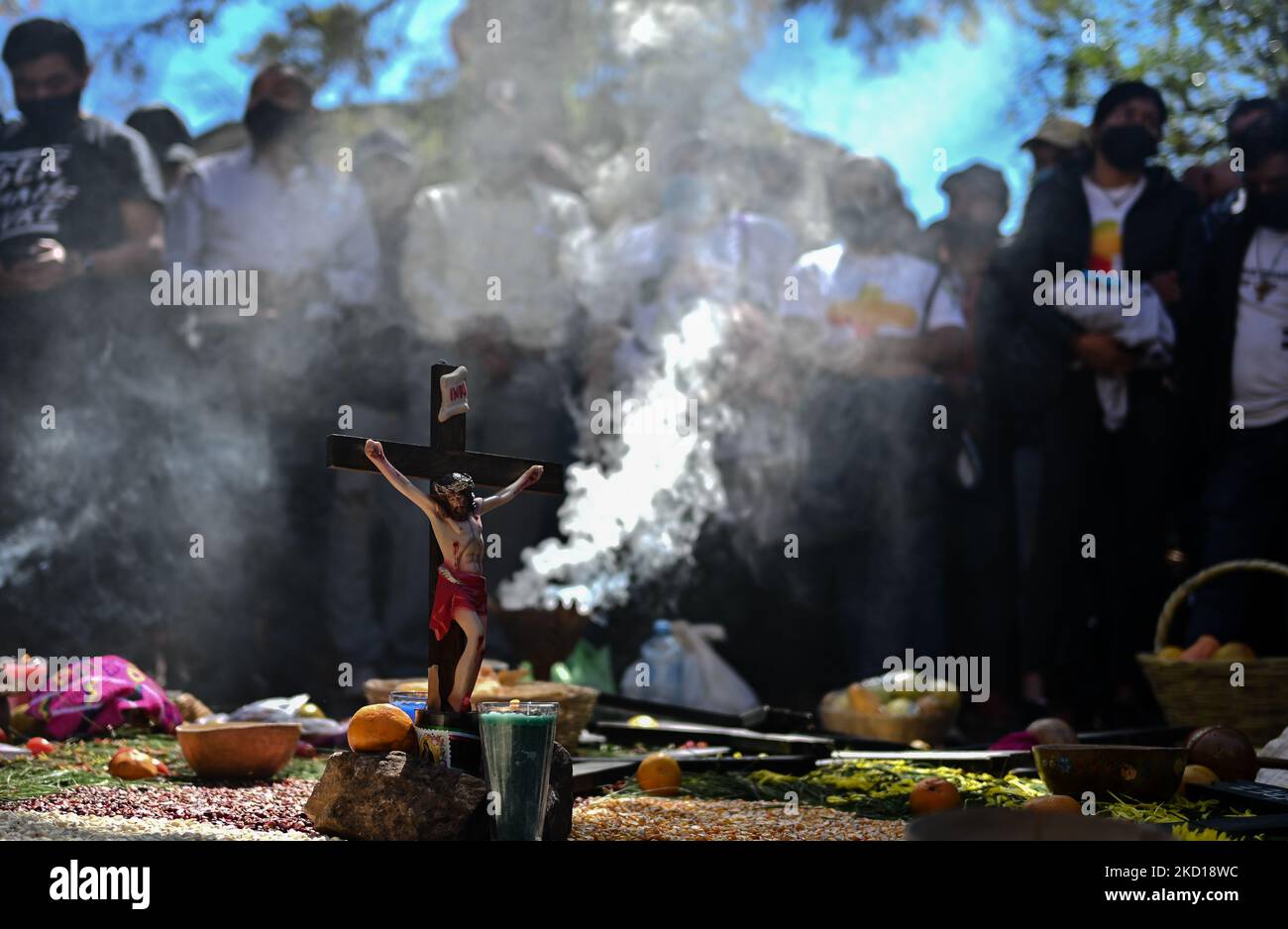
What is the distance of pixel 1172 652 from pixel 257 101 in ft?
24.8

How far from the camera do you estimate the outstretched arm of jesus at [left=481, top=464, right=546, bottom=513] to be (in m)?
4.68

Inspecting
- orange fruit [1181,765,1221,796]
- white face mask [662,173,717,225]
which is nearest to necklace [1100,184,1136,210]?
white face mask [662,173,717,225]

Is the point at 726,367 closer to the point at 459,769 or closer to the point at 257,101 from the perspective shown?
the point at 257,101

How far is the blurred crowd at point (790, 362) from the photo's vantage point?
29.1 ft

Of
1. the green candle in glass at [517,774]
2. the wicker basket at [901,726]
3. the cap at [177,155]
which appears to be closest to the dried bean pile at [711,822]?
the green candle in glass at [517,774]

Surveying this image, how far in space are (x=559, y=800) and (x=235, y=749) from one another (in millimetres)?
1812

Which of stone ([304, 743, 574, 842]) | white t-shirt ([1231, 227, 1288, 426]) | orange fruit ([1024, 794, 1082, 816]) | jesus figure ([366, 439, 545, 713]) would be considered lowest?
orange fruit ([1024, 794, 1082, 816])

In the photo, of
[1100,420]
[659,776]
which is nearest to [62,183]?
[659,776]

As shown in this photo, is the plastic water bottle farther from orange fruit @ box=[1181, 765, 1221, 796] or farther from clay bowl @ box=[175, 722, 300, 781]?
orange fruit @ box=[1181, 765, 1221, 796]

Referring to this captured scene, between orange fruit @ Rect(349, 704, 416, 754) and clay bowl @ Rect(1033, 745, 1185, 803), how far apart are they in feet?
8.02

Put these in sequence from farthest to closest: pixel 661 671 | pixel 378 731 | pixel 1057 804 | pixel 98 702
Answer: pixel 661 671, pixel 98 702, pixel 1057 804, pixel 378 731

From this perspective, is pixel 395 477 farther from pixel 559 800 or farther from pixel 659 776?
pixel 659 776

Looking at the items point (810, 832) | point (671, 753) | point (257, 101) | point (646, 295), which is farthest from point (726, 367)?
point (810, 832)

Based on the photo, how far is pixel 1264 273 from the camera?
852 centimetres
